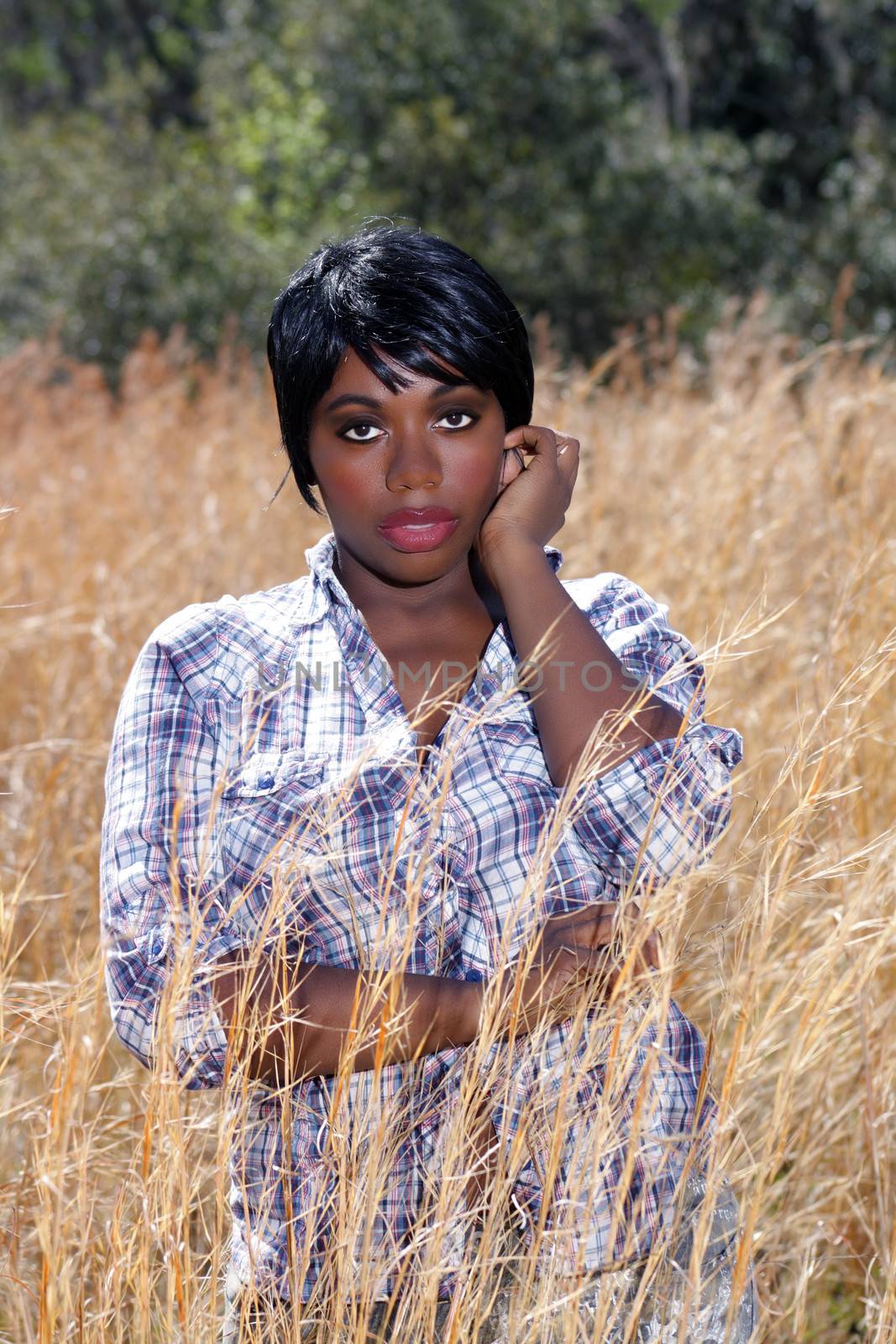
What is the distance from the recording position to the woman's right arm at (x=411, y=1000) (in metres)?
1.22

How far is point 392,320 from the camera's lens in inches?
55.0

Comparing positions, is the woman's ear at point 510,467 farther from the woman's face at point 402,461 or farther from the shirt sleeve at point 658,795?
the shirt sleeve at point 658,795

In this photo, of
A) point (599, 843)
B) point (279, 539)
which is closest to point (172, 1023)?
point (599, 843)

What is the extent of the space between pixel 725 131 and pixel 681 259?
3.99 meters

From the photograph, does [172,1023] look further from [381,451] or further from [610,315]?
[610,315]

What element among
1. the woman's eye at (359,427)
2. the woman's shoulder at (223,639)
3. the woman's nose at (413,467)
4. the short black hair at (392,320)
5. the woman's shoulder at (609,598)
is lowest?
the woman's shoulder at (223,639)

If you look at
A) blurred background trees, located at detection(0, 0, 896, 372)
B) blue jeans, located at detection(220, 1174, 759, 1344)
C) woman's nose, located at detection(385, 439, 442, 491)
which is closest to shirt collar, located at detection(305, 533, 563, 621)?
woman's nose, located at detection(385, 439, 442, 491)

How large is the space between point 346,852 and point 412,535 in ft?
1.13

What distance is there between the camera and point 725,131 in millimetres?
13398

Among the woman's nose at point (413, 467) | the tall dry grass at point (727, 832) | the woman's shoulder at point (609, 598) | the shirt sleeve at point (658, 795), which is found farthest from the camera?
the woman's shoulder at point (609, 598)

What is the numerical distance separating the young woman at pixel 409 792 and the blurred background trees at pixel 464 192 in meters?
8.05

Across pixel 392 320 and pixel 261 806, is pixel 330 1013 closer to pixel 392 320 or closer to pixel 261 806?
pixel 261 806

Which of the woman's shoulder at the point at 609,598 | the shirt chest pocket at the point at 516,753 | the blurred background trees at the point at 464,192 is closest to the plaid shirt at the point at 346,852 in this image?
the shirt chest pocket at the point at 516,753

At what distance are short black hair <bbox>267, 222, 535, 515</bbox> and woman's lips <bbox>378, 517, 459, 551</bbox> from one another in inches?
5.7
